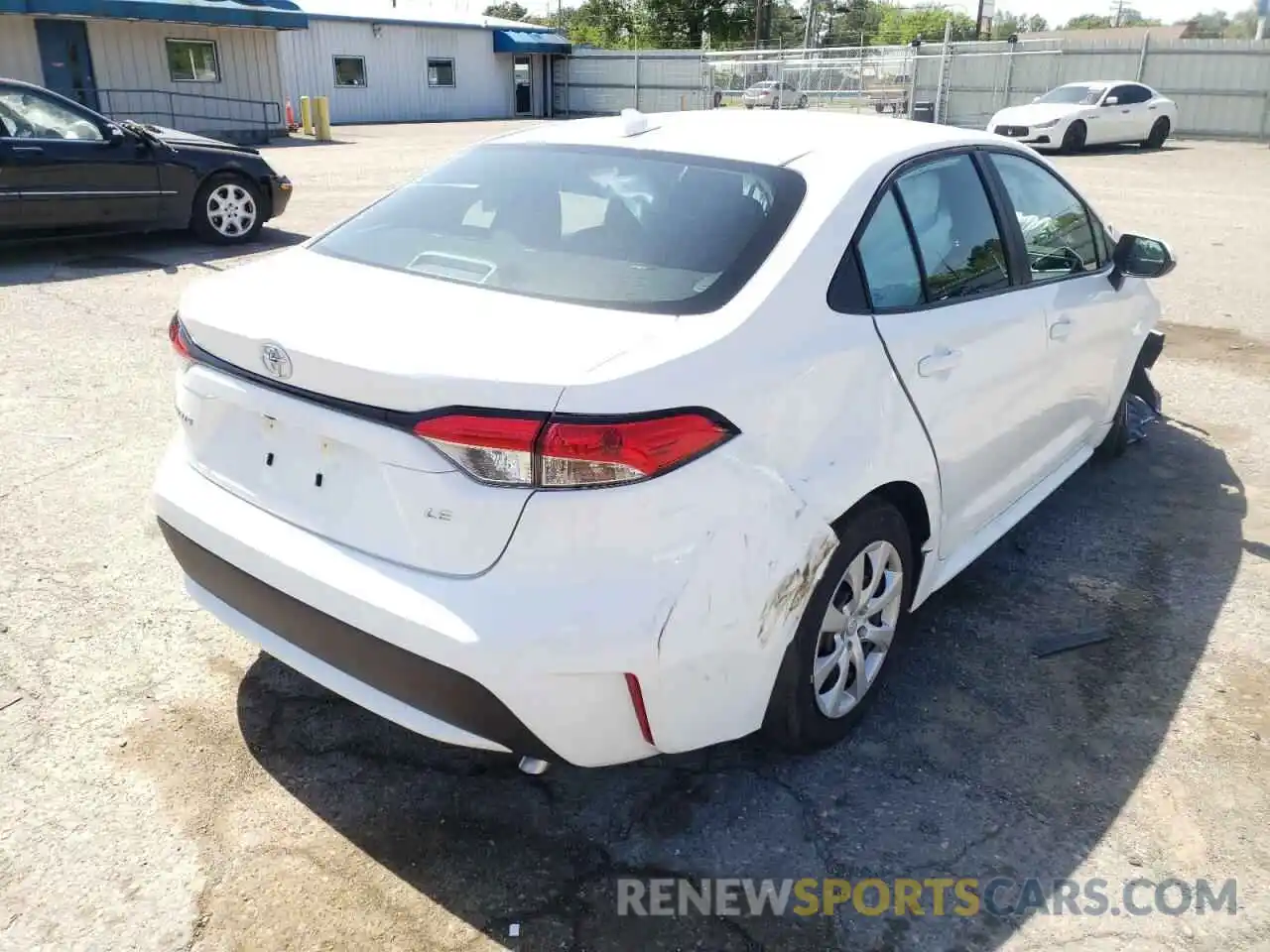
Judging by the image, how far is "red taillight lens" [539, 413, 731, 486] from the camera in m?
2.06

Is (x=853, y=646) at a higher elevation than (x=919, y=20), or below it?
below

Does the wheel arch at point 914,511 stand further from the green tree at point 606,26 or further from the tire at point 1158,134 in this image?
the green tree at point 606,26

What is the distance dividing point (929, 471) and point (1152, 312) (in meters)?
2.56

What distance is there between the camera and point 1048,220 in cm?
405

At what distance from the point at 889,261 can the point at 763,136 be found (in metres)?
0.59

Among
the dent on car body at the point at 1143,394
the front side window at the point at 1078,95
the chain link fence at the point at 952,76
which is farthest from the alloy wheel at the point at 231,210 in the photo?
the front side window at the point at 1078,95

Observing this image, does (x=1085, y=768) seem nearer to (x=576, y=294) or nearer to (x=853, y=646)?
(x=853, y=646)

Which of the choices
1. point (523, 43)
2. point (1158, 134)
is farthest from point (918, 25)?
point (1158, 134)

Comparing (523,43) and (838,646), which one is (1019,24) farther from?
(838,646)

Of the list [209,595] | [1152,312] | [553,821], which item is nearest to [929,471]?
[553,821]

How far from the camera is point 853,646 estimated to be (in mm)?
2881

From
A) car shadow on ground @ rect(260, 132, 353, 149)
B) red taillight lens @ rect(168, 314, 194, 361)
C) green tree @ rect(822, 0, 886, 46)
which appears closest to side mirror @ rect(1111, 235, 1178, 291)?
red taillight lens @ rect(168, 314, 194, 361)

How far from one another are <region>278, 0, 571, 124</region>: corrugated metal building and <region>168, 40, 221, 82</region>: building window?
2.13m

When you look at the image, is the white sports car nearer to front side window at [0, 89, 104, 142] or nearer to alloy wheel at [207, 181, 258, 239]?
alloy wheel at [207, 181, 258, 239]
